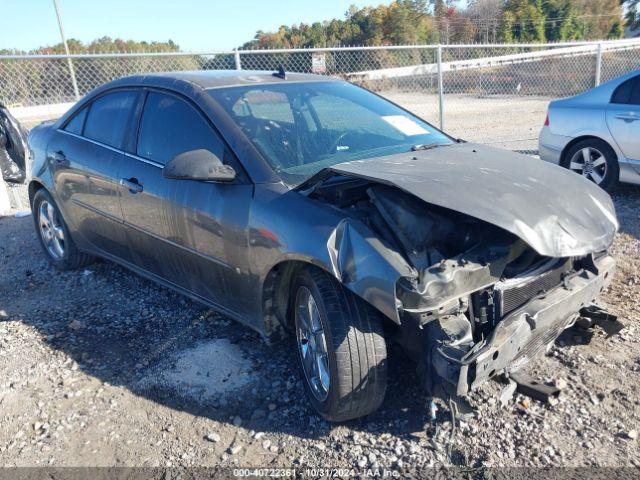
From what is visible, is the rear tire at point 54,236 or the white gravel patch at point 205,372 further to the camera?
the rear tire at point 54,236

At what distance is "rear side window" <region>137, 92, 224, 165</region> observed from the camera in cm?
351

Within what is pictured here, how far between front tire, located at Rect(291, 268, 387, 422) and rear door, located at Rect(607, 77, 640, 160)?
196 inches

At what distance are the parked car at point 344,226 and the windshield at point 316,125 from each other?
2 cm

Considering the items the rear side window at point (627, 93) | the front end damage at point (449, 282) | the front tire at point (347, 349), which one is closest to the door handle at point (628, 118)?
the rear side window at point (627, 93)

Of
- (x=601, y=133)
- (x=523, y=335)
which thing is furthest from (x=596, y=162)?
(x=523, y=335)

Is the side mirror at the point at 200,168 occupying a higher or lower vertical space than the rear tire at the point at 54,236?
higher

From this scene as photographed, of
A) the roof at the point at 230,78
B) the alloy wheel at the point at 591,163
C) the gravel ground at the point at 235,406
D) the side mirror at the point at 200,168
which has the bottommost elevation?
the gravel ground at the point at 235,406

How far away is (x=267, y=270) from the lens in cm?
306

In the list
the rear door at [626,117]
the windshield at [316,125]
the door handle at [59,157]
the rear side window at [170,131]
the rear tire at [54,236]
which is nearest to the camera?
the windshield at [316,125]

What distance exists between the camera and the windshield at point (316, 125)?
3.39 m

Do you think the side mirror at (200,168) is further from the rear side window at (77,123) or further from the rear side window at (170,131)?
the rear side window at (77,123)

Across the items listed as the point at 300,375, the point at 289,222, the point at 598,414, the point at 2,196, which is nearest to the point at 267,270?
the point at 289,222

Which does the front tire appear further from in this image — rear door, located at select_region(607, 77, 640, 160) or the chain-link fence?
the chain-link fence

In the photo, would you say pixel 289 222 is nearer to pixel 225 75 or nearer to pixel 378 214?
pixel 378 214
